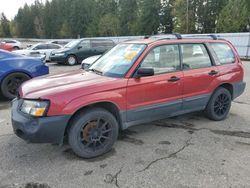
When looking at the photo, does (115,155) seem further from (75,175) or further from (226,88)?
(226,88)

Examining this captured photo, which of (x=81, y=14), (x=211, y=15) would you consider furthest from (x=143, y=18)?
(x=81, y=14)

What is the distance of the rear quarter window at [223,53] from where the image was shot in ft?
17.5

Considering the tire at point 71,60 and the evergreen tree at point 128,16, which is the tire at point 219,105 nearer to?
the tire at point 71,60

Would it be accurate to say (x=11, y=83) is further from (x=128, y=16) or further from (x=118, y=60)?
(x=128, y=16)

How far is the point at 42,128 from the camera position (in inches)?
138

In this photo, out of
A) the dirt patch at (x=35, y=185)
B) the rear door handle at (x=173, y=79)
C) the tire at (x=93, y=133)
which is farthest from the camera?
the rear door handle at (x=173, y=79)

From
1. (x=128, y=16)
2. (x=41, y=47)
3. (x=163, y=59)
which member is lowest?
(x=163, y=59)

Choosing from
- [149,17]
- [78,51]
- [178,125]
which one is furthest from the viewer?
[149,17]

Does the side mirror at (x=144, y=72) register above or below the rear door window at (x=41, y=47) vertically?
below

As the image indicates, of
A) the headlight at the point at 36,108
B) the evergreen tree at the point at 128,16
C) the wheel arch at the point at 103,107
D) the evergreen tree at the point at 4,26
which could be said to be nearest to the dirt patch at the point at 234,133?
the wheel arch at the point at 103,107

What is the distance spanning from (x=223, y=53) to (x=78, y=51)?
11906 mm

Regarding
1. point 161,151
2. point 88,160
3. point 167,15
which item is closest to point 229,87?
point 161,151

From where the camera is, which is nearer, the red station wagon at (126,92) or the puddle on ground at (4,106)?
→ the red station wagon at (126,92)

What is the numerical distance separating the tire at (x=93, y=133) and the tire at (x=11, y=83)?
14.0 ft
